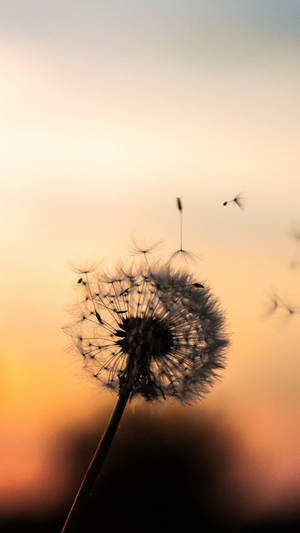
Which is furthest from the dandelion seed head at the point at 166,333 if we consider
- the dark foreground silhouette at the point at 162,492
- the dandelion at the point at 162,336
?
the dark foreground silhouette at the point at 162,492

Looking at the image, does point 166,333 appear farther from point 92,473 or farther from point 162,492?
point 162,492

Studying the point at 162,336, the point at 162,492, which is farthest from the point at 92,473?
the point at 162,492

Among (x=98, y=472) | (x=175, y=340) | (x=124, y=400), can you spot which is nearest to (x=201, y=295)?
(x=175, y=340)

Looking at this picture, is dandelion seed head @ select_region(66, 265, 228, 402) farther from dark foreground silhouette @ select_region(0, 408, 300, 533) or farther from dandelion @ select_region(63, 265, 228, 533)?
dark foreground silhouette @ select_region(0, 408, 300, 533)

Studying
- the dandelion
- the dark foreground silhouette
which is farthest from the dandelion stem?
the dark foreground silhouette

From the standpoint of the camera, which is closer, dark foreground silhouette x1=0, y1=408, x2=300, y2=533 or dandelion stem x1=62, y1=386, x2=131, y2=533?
dandelion stem x1=62, y1=386, x2=131, y2=533

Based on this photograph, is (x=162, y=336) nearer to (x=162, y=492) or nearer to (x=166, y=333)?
(x=166, y=333)

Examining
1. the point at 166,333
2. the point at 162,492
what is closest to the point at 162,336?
the point at 166,333

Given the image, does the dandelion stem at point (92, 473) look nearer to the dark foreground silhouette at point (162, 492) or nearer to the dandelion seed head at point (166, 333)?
the dandelion seed head at point (166, 333)

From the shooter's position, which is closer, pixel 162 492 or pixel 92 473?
pixel 92 473
